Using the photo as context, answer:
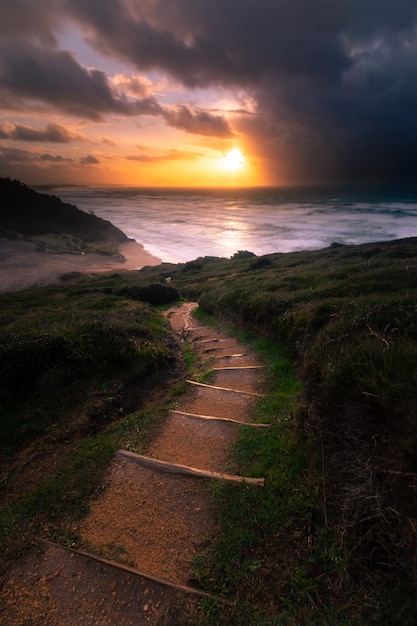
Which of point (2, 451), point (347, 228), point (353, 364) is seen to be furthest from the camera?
point (347, 228)

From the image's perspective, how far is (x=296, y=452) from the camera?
475 centimetres

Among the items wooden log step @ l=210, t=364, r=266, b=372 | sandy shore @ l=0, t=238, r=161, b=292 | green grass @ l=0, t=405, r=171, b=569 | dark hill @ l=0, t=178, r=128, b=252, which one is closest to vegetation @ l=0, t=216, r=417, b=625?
green grass @ l=0, t=405, r=171, b=569

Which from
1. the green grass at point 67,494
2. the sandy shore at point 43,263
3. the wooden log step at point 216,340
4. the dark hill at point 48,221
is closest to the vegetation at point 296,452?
the green grass at point 67,494

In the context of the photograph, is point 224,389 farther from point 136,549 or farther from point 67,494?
point 136,549

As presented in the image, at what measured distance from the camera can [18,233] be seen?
7738 centimetres

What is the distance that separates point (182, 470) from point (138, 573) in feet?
4.74

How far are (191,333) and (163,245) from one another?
7510cm

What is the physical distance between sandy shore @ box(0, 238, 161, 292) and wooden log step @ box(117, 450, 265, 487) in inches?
1996

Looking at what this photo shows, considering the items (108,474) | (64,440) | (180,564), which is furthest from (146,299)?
(180,564)

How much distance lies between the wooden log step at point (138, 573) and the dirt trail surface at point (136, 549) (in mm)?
12

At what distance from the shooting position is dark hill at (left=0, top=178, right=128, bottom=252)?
8025 cm

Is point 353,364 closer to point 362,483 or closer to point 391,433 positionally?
point 391,433

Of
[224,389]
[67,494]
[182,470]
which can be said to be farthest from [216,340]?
[67,494]

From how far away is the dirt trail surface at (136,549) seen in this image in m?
3.24
